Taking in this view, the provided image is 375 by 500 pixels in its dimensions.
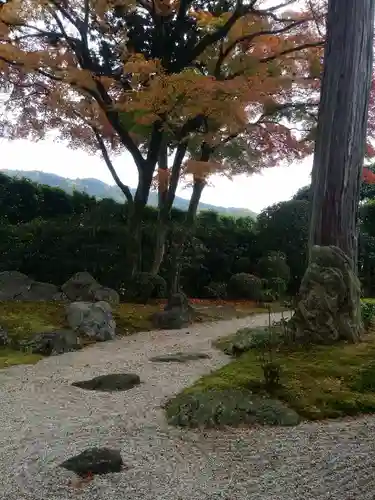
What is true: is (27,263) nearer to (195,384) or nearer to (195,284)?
(195,284)

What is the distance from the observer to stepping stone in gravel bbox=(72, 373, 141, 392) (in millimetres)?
4277

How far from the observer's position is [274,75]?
913 centimetres

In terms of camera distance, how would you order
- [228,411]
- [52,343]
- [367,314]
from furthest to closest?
1. [367,314]
2. [52,343]
3. [228,411]

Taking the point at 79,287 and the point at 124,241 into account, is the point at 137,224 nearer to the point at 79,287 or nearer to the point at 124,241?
the point at 124,241

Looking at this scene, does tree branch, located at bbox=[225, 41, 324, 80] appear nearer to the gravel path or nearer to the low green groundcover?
the low green groundcover

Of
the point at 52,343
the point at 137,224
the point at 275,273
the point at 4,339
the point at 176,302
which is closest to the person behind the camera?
the point at 52,343

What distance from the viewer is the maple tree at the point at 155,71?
8125 mm

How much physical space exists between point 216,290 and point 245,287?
66 cm

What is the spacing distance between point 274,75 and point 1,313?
621 centimetres

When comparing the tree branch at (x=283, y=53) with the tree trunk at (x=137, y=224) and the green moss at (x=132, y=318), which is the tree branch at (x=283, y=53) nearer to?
the tree trunk at (x=137, y=224)

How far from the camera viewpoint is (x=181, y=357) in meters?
5.42

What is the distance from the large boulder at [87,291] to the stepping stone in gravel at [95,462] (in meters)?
5.89

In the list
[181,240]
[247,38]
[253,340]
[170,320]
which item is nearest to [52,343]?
[170,320]

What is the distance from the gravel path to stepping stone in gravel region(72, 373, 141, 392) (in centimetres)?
11
